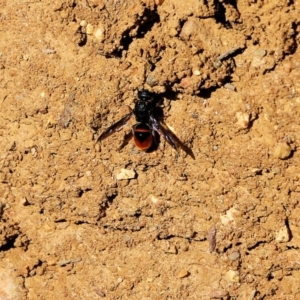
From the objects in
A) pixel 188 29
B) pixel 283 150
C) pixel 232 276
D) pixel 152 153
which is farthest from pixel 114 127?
pixel 232 276

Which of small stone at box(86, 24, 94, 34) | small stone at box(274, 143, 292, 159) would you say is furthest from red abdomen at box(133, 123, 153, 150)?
small stone at box(274, 143, 292, 159)

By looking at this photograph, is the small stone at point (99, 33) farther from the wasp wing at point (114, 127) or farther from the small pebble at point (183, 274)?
the small pebble at point (183, 274)

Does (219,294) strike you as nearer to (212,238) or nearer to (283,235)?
(212,238)

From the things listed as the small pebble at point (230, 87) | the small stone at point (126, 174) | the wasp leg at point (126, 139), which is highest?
the small pebble at point (230, 87)

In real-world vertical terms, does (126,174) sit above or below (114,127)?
below

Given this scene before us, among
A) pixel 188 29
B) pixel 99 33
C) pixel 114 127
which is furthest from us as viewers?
pixel 114 127

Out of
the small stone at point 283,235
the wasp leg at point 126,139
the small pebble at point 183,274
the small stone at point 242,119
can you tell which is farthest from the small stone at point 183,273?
the small stone at point 242,119

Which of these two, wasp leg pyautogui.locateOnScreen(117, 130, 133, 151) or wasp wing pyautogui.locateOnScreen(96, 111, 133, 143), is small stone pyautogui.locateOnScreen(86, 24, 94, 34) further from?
wasp leg pyautogui.locateOnScreen(117, 130, 133, 151)
